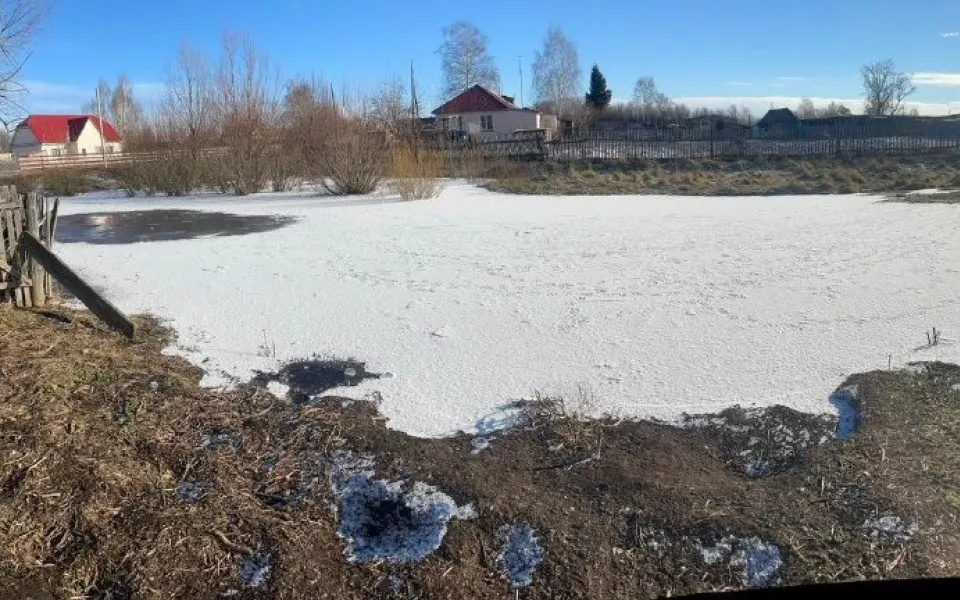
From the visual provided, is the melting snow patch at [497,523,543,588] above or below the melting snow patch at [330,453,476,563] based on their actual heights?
below

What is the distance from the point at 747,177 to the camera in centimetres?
2814

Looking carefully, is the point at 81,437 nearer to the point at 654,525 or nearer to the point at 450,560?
the point at 450,560

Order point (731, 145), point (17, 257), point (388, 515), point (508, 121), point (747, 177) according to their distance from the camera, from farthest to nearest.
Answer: point (508, 121)
point (731, 145)
point (747, 177)
point (17, 257)
point (388, 515)

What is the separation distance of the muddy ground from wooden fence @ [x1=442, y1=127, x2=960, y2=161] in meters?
29.9

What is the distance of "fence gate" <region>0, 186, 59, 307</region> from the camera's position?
23.7 ft

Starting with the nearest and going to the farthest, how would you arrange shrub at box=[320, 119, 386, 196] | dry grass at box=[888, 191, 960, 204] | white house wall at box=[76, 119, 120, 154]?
dry grass at box=[888, 191, 960, 204], shrub at box=[320, 119, 386, 196], white house wall at box=[76, 119, 120, 154]

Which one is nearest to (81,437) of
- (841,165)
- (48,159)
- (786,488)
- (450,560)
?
(450,560)

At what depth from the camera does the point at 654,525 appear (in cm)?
372

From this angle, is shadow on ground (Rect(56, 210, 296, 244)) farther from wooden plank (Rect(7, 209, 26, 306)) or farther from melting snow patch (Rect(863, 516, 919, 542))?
melting snow patch (Rect(863, 516, 919, 542))

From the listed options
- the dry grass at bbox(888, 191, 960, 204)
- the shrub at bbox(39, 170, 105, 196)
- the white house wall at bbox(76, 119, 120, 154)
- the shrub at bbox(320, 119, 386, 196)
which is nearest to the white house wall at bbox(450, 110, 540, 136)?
the shrub at bbox(39, 170, 105, 196)

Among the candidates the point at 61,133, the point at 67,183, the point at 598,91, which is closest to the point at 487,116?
the point at 598,91

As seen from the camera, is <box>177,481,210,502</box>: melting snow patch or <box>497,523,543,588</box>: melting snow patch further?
<box>177,481,210,502</box>: melting snow patch

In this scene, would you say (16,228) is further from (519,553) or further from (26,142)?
(26,142)

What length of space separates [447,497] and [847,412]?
9.48ft
